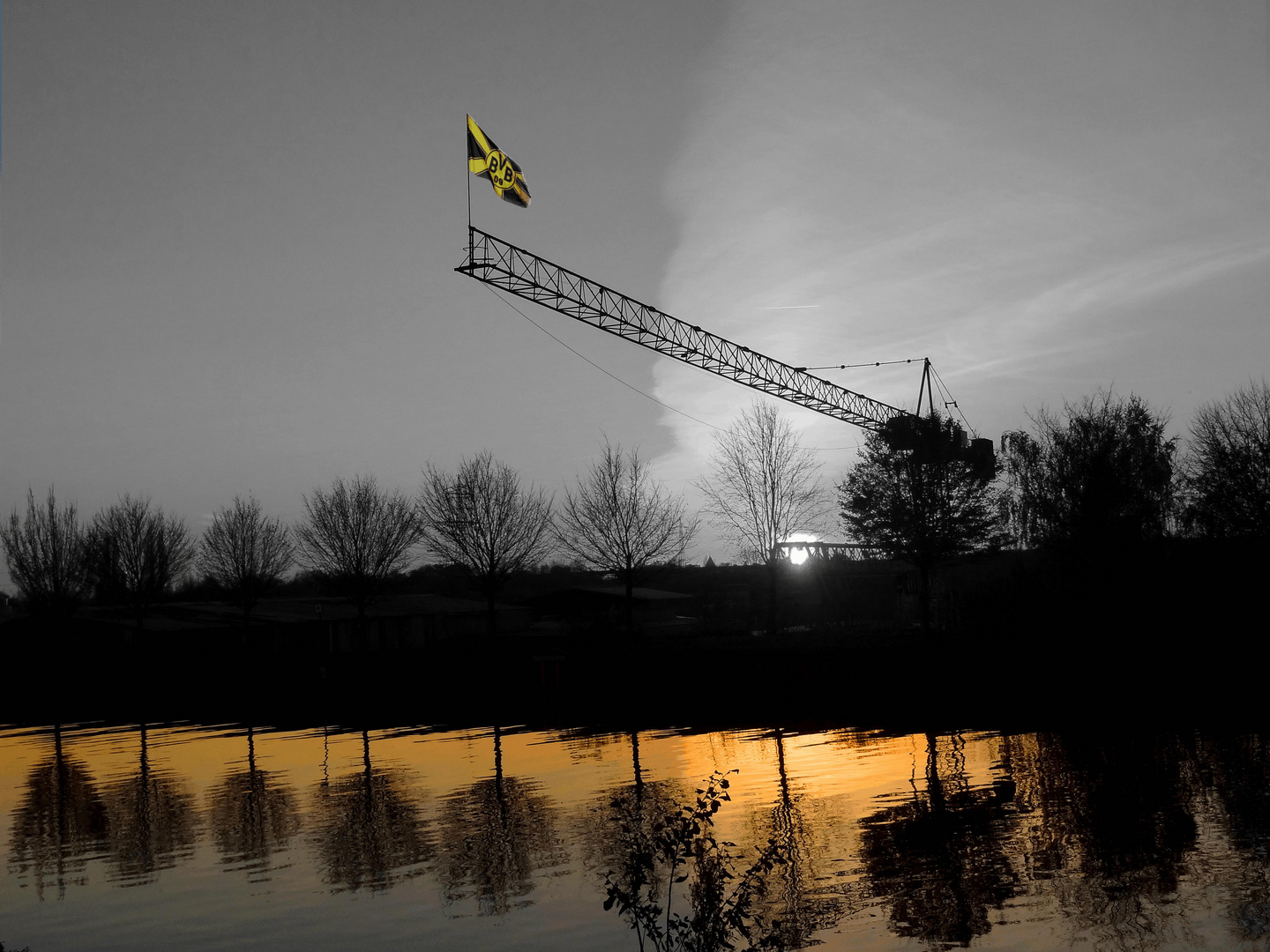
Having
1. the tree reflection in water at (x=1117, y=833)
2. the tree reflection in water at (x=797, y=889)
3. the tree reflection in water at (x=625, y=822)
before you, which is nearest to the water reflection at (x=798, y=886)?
the tree reflection in water at (x=797, y=889)

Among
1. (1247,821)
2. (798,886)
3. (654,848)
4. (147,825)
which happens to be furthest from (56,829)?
(1247,821)

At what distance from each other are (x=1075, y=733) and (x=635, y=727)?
10.8 m

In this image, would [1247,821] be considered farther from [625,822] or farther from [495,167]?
[495,167]

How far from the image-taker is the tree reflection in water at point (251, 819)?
14.2 m

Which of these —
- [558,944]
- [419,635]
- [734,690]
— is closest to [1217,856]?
[558,944]

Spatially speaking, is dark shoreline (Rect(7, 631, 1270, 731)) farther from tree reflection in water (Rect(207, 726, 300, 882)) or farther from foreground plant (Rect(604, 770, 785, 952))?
foreground plant (Rect(604, 770, 785, 952))

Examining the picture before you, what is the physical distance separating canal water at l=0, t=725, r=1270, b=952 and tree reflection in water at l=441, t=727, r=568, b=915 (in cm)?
6

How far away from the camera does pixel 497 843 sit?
14.3m

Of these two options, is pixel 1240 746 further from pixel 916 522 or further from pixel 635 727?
pixel 916 522

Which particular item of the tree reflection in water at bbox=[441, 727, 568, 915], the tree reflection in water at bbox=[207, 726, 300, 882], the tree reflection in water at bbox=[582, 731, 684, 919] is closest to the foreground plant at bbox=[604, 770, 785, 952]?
the tree reflection in water at bbox=[582, 731, 684, 919]

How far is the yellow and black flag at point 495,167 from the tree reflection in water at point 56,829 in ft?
88.8

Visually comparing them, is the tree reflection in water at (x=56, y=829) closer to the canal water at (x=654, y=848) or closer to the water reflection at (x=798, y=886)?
the canal water at (x=654, y=848)

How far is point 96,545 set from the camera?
7106 centimetres

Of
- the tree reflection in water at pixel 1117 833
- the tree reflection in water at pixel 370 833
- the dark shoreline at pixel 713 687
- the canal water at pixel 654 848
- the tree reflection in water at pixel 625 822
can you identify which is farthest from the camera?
the dark shoreline at pixel 713 687
